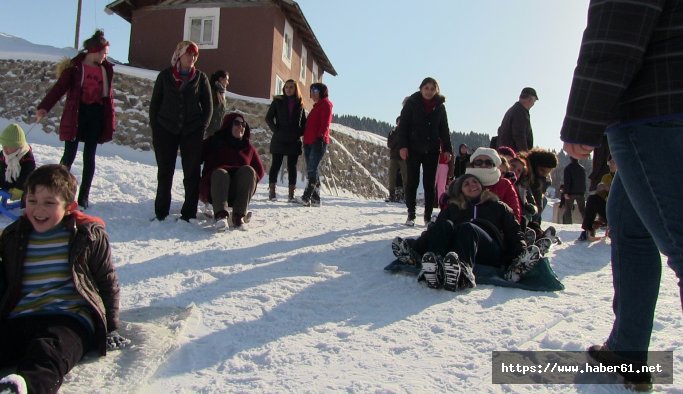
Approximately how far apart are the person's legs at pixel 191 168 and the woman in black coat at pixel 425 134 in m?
2.34

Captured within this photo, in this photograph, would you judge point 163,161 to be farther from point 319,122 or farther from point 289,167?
point 289,167

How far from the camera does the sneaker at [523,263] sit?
3.72m

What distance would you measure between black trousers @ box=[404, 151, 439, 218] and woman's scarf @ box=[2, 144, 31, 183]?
420 cm

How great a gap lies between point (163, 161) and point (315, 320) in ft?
10.5

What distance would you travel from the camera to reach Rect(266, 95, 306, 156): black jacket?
26.9ft

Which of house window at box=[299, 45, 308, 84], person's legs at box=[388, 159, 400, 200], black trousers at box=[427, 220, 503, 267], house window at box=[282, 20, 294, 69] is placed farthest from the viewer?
house window at box=[299, 45, 308, 84]

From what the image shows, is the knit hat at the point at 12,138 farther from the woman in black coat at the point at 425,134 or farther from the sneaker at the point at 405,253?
the woman in black coat at the point at 425,134

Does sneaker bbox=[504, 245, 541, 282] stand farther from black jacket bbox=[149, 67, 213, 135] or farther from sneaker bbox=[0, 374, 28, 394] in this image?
black jacket bbox=[149, 67, 213, 135]

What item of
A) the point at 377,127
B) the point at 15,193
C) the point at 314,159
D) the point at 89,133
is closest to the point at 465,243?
the point at 89,133

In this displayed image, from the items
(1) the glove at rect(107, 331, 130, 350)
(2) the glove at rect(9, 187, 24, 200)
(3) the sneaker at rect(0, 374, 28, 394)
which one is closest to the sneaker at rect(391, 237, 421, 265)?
(1) the glove at rect(107, 331, 130, 350)

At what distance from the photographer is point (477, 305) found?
3.24 metres

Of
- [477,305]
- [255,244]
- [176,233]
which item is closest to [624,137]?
[477,305]

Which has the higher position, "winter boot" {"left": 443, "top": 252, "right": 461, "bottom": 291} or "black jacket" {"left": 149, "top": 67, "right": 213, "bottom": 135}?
"black jacket" {"left": 149, "top": 67, "right": 213, "bottom": 135}

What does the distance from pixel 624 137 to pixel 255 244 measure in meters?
3.64
